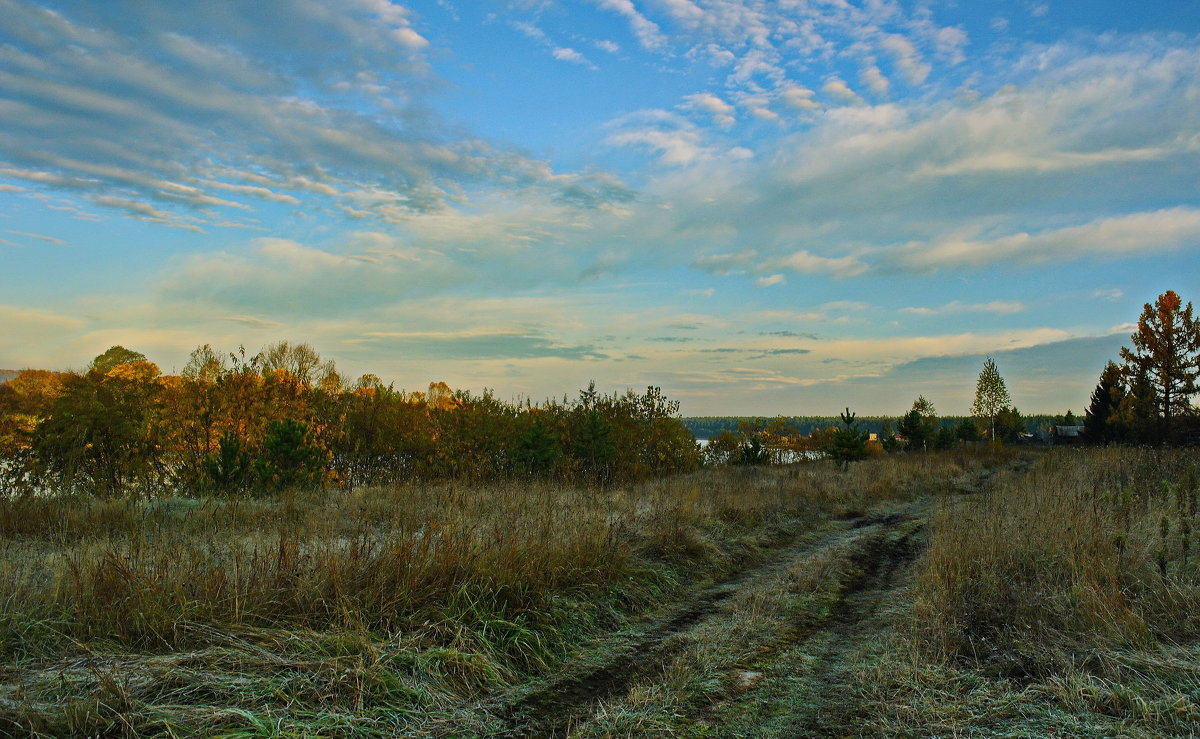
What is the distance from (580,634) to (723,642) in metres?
1.25

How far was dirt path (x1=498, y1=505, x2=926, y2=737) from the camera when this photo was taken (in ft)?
13.7

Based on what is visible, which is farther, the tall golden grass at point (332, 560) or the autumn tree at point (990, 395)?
the autumn tree at point (990, 395)

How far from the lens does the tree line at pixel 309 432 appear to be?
Answer: 50.6 ft

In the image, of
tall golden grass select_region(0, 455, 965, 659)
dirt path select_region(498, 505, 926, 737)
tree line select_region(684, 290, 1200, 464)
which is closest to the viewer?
dirt path select_region(498, 505, 926, 737)

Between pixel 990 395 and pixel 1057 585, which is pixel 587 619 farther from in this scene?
pixel 990 395

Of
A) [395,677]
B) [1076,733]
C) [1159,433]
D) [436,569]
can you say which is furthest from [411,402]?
[1159,433]

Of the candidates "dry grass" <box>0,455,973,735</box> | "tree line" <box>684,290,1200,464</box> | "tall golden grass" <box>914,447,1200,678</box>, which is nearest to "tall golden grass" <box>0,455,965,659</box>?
"dry grass" <box>0,455,973,735</box>

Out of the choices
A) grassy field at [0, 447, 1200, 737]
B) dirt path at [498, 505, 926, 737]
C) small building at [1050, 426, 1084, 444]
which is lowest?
dirt path at [498, 505, 926, 737]

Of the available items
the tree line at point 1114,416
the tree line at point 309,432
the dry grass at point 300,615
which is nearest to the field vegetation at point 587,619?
the dry grass at point 300,615

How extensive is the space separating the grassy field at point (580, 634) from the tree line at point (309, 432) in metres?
8.32

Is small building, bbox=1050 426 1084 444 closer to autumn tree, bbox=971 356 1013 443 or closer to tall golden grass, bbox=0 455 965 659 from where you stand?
autumn tree, bbox=971 356 1013 443

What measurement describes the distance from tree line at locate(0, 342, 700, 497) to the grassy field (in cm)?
832

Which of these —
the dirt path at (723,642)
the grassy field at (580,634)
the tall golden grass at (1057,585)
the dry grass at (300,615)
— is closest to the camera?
the dry grass at (300,615)

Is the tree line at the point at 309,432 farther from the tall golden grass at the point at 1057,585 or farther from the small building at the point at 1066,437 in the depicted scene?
the small building at the point at 1066,437
